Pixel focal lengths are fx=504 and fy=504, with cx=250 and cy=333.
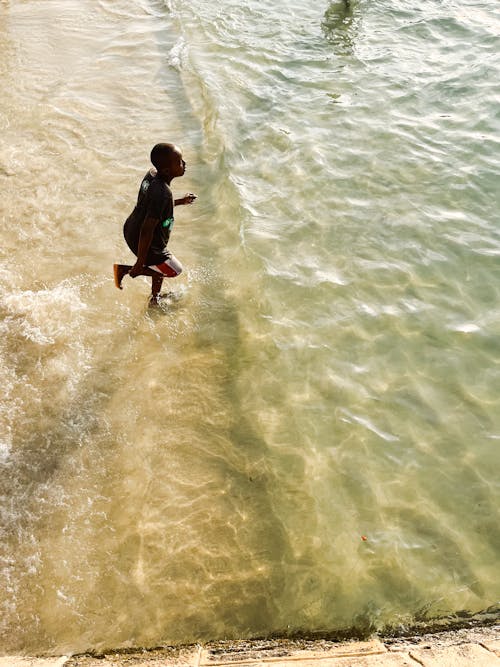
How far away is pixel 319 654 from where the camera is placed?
2762 millimetres

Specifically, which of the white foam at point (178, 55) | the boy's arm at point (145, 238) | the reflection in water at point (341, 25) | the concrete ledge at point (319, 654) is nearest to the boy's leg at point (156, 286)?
the boy's arm at point (145, 238)

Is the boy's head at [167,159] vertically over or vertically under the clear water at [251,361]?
over

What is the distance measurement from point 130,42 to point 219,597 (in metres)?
10.8

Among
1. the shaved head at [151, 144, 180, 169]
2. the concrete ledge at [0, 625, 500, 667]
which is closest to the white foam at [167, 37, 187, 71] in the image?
the shaved head at [151, 144, 180, 169]

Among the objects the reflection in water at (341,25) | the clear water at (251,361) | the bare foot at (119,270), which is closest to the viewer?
the clear water at (251,361)

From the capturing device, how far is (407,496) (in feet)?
12.6

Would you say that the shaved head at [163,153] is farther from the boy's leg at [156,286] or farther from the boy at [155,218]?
the boy's leg at [156,286]

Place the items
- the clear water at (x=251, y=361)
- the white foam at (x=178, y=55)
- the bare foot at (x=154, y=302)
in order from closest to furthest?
the clear water at (x=251, y=361) < the bare foot at (x=154, y=302) < the white foam at (x=178, y=55)

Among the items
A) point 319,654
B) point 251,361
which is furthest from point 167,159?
point 319,654

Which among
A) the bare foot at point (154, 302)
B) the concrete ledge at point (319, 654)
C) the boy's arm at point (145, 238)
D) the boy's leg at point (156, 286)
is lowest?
the concrete ledge at point (319, 654)

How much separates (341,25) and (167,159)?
29.7 feet

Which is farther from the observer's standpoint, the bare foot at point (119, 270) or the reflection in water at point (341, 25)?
the reflection in water at point (341, 25)

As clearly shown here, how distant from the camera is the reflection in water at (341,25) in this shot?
405 inches

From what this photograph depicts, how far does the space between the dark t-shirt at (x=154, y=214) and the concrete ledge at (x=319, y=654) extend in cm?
311
